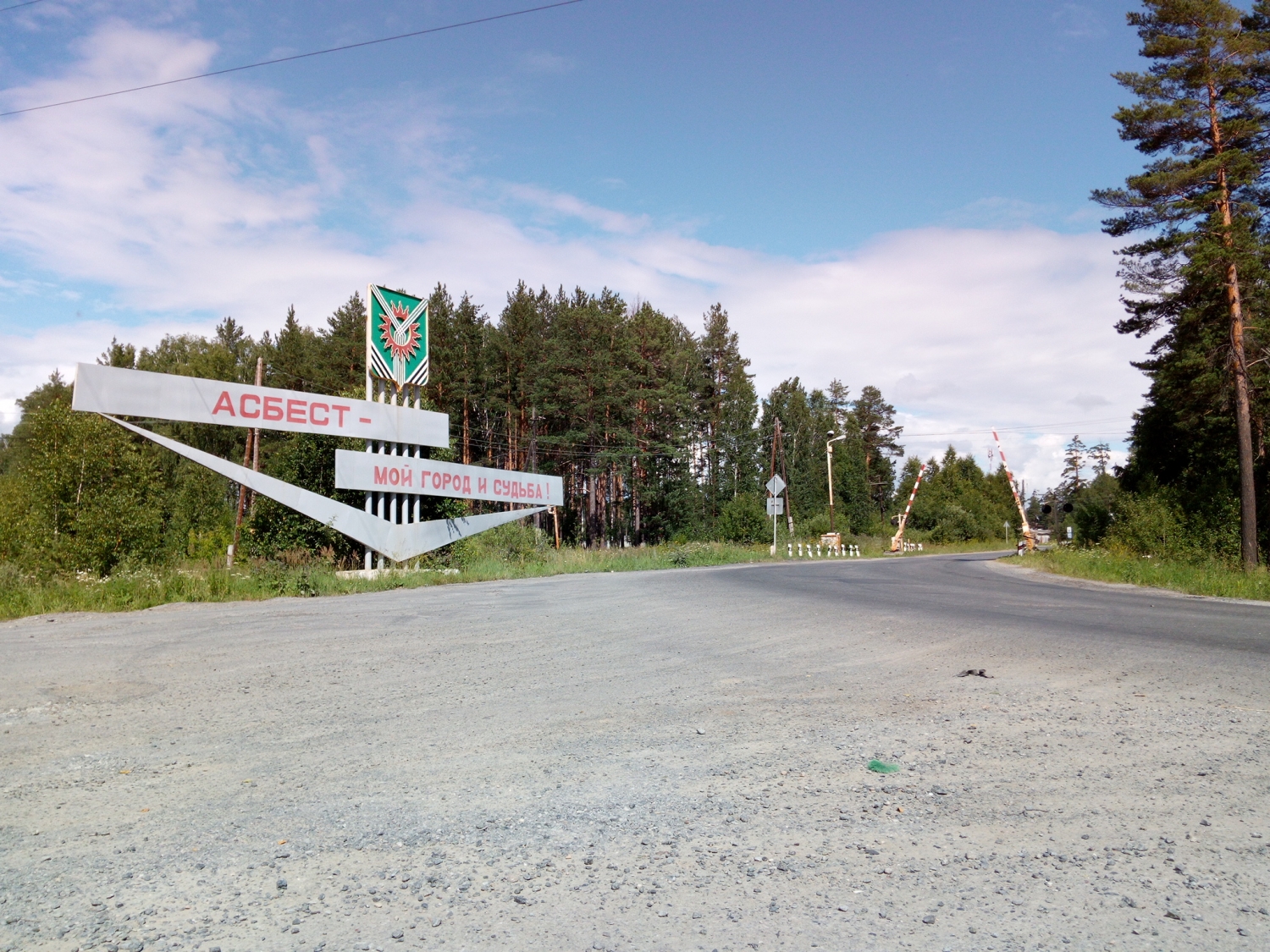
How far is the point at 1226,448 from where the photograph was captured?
84.2 ft

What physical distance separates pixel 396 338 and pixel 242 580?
8.42 m

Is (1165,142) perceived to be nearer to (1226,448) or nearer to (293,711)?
(1226,448)

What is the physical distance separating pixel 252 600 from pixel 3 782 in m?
10.2

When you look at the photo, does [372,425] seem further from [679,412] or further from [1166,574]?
[679,412]

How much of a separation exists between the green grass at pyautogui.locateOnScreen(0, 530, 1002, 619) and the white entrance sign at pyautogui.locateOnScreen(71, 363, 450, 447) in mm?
3159

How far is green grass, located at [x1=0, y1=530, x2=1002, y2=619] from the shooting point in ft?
39.6

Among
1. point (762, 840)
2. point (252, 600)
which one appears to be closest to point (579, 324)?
point (252, 600)

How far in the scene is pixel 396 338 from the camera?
69.2 feet

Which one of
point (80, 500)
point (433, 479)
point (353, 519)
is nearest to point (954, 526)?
point (433, 479)

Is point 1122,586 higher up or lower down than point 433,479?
lower down

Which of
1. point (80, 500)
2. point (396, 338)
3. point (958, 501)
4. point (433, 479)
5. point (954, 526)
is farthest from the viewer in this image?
point (958, 501)

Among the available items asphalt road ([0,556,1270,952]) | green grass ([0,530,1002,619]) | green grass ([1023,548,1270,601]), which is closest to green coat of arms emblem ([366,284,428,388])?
green grass ([0,530,1002,619])

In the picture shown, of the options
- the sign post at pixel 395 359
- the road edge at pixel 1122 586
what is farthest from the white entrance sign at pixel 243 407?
the road edge at pixel 1122 586

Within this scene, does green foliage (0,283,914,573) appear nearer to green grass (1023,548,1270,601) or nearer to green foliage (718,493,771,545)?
green foliage (718,493,771,545)
